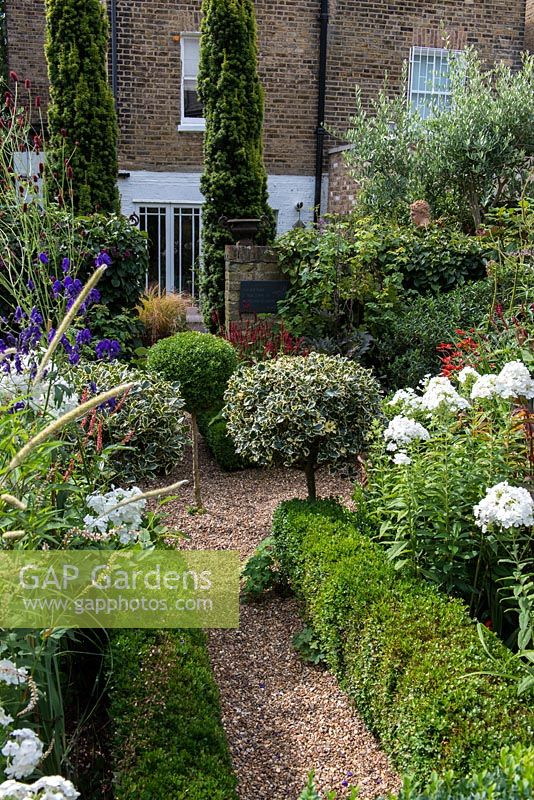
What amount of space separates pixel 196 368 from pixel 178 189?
29.1 feet

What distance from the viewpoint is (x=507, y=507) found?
8.96 ft

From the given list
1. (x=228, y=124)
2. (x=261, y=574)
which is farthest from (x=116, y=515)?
(x=228, y=124)

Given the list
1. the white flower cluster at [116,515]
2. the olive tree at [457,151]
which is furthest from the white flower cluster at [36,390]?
the olive tree at [457,151]

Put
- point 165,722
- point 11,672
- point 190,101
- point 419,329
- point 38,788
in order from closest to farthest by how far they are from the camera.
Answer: point 38,788
point 11,672
point 165,722
point 419,329
point 190,101

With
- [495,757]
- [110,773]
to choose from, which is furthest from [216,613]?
[495,757]

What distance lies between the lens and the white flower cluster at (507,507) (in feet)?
8.85

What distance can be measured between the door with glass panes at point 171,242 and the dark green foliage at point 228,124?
3.19 m

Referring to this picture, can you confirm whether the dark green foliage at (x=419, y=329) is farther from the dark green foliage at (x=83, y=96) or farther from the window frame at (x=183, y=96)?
the window frame at (x=183, y=96)

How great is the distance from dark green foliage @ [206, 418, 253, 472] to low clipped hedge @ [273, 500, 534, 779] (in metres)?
2.47

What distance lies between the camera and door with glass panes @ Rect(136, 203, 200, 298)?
13516 millimetres

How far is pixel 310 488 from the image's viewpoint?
461cm

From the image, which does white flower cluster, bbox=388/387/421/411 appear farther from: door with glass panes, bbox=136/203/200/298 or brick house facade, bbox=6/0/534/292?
brick house facade, bbox=6/0/534/292

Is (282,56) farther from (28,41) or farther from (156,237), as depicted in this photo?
(28,41)

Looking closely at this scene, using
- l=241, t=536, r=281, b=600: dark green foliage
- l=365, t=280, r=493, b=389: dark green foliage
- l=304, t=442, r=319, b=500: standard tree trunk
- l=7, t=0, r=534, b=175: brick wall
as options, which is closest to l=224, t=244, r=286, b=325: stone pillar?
l=365, t=280, r=493, b=389: dark green foliage
